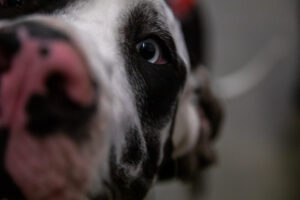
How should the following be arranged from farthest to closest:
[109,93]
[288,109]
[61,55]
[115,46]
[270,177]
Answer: [288,109] < [270,177] < [115,46] < [109,93] < [61,55]

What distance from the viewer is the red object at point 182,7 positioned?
1.72m

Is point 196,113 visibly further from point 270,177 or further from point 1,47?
point 270,177

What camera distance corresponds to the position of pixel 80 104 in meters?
0.59

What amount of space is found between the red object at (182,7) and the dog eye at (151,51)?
2.28 ft

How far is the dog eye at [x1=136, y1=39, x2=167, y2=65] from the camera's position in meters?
0.96

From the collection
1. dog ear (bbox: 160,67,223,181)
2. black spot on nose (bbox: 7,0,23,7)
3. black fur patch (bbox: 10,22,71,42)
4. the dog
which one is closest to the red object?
dog ear (bbox: 160,67,223,181)

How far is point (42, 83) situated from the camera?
57 cm

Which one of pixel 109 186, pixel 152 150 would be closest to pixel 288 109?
pixel 152 150

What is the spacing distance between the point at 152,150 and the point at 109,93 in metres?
0.39

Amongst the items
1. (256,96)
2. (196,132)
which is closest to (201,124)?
(196,132)

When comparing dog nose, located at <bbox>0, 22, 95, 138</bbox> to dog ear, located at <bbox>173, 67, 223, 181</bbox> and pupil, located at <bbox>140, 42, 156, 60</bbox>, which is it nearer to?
pupil, located at <bbox>140, 42, 156, 60</bbox>

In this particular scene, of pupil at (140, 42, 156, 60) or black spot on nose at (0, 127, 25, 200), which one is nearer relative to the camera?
Result: black spot on nose at (0, 127, 25, 200)

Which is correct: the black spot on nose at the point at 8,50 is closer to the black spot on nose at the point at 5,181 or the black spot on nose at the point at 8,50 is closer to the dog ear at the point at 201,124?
the black spot on nose at the point at 5,181

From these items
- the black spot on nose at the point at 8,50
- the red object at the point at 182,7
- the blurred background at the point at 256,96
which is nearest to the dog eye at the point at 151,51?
the black spot on nose at the point at 8,50
